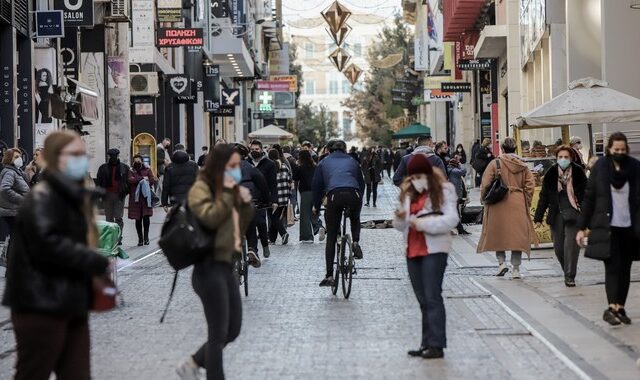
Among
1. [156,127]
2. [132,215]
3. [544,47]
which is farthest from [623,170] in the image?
[156,127]

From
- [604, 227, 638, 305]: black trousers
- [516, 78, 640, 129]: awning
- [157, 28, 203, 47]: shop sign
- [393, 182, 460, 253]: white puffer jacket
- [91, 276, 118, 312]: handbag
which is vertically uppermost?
[157, 28, 203, 47]: shop sign

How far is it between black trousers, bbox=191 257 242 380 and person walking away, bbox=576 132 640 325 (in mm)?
4649

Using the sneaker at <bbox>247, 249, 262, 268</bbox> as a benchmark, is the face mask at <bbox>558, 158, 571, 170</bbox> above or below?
above

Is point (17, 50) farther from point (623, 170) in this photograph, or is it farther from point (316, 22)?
point (316, 22)

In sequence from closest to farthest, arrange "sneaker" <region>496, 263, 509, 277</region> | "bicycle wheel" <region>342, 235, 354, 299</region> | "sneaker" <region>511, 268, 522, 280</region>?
"bicycle wheel" <region>342, 235, 354, 299</region>
"sneaker" <region>511, 268, 522, 280</region>
"sneaker" <region>496, 263, 509, 277</region>

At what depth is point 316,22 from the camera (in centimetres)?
9988

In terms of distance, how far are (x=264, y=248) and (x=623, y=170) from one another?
948 cm

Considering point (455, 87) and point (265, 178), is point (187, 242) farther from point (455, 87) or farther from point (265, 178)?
point (455, 87)

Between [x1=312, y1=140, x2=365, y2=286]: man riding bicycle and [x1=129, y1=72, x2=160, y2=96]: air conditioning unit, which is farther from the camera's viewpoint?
[x1=129, y1=72, x2=160, y2=96]: air conditioning unit

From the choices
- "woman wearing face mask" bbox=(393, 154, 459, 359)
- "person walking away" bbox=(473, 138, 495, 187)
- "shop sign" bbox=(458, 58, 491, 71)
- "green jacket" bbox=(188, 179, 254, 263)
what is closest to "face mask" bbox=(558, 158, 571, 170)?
"person walking away" bbox=(473, 138, 495, 187)

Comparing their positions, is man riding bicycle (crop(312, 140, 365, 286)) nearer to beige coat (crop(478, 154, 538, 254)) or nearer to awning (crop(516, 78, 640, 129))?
beige coat (crop(478, 154, 538, 254))

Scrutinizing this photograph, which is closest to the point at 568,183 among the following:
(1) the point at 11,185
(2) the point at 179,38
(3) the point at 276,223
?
(1) the point at 11,185

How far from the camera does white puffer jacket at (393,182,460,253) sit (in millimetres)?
10453

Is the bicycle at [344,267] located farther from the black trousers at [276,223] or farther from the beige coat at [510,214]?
the black trousers at [276,223]
